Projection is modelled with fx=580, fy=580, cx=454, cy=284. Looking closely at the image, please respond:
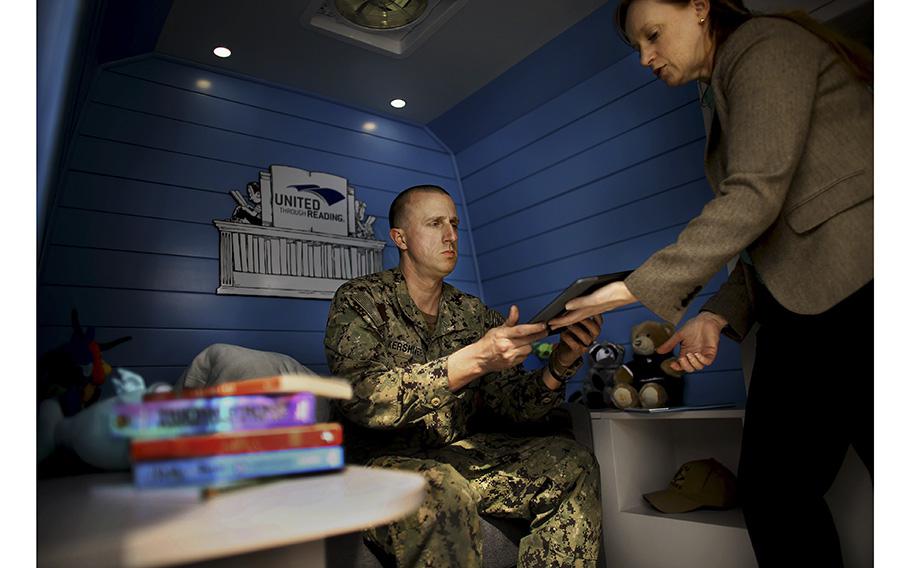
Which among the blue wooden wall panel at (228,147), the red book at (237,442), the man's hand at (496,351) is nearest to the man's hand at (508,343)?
the man's hand at (496,351)

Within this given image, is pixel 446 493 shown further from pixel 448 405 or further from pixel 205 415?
pixel 205 415

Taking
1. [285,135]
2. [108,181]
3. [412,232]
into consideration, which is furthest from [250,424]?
[285,135]

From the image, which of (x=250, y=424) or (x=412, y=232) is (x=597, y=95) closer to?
(x=412, y=232)

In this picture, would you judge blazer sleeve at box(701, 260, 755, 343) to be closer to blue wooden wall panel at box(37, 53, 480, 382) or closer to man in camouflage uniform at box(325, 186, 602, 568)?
man in camouflage uniform at box(325, 186, 602, 568)

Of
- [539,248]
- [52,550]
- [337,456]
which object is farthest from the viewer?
[539,248]

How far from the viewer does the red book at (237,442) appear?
14.7 inches

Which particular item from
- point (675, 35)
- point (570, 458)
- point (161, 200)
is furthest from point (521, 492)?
point (161, 200)

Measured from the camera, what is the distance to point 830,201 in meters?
0.65

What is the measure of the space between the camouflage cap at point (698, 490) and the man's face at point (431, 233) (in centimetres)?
67

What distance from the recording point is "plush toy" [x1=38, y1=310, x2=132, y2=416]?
1.38 ft

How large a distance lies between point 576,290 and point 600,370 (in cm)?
83

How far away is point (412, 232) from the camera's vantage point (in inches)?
46.8

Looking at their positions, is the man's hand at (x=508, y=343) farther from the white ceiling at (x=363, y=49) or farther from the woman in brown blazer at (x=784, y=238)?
the white ceiling at (x=363, y=49)

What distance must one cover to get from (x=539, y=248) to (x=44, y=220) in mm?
1056
